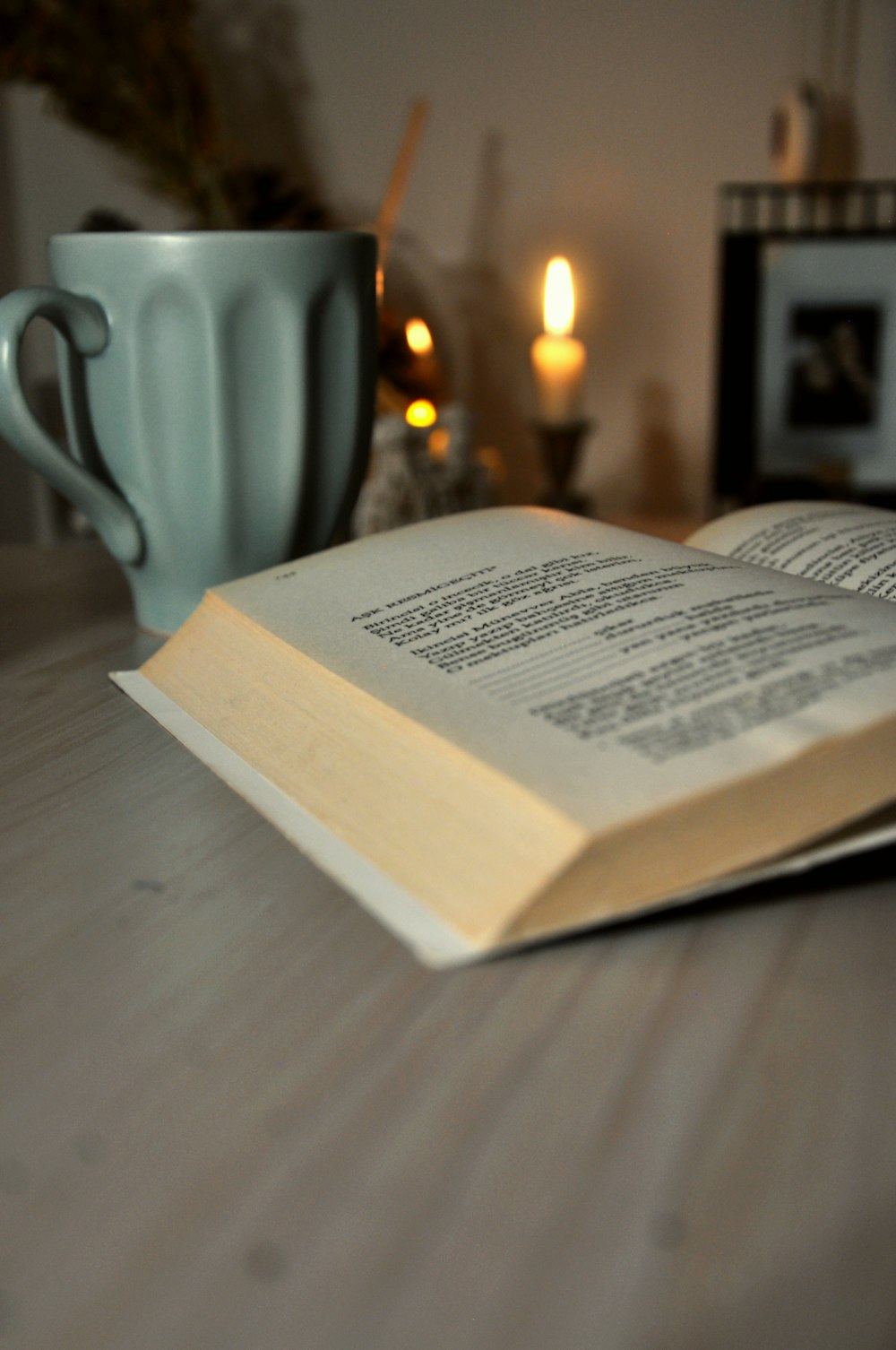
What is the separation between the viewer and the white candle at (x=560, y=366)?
904mm

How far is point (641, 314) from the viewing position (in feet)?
3.94

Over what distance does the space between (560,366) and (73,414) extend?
0.56 meters

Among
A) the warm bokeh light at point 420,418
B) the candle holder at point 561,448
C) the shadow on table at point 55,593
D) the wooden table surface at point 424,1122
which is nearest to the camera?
the wooden table surface at point 424,1122

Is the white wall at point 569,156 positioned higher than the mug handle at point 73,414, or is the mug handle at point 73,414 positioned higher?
the white wall at point 569,156

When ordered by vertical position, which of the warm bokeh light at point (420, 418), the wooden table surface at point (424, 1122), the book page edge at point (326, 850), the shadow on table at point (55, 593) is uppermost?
the warm bokeh light at point (420, 418)

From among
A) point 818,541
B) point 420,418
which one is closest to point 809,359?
point 420,418

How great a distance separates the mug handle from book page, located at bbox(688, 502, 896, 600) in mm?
192

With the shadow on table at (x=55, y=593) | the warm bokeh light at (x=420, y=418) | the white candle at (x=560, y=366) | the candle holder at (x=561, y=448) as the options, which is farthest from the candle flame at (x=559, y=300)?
the shadow on table at (x=55, y=593)

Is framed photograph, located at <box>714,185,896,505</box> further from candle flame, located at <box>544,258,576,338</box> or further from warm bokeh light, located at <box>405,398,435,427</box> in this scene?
warm bokeh light, located at <box>405,398,435,427</box>

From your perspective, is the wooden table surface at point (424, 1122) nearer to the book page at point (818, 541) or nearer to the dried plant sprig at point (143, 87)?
the book page at point (818, 541)

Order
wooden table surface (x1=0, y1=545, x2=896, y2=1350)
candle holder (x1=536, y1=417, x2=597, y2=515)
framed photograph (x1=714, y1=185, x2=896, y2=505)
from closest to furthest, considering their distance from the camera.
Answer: wooden table surface (x1=0, y1=545, x2=896, y2=1350) < candle holder (x1=536, y1=417, x2=597, y2=515) < framed photograph (x1=714, y1=185, x2=896, y2=505)

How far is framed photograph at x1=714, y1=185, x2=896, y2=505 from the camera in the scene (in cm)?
102

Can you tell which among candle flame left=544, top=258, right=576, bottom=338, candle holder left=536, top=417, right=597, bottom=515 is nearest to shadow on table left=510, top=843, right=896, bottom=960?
candle holder left=536, top=417, right=597, bottom=515

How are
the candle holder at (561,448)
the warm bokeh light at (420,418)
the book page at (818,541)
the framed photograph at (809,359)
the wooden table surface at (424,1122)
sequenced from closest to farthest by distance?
the wooden table surface at (424,1122) < the book page at (818,541) < the warm bokeh light at (420,418) < the candle holder at (561,448) < the framed photograph at (809,359)
